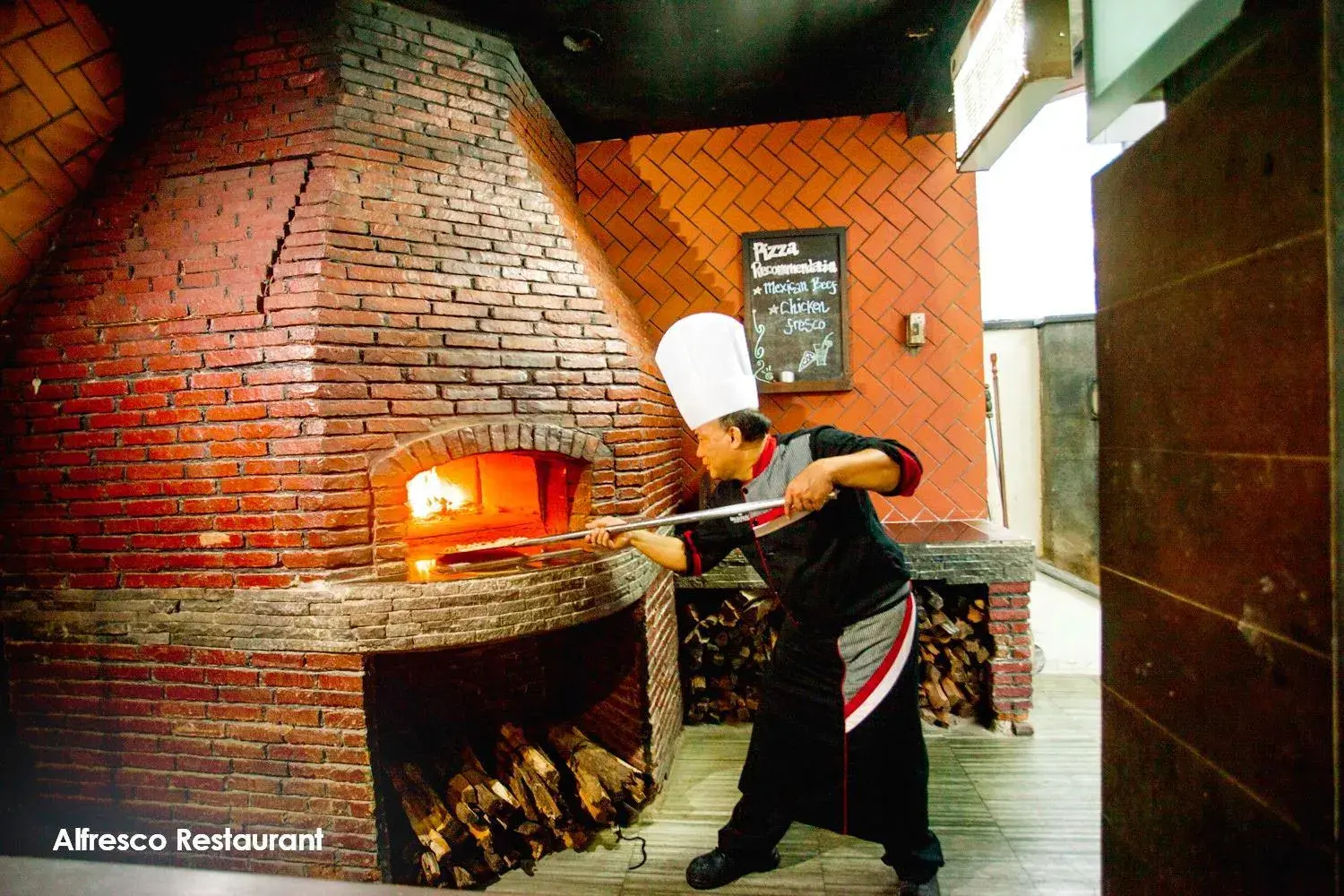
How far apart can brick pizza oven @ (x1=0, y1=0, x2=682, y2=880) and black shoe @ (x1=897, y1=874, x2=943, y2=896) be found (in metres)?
1.78

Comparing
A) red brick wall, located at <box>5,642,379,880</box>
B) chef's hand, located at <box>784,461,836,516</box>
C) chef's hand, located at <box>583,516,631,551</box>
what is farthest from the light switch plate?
red brick wall, located at <box>5,642,379,880</box>

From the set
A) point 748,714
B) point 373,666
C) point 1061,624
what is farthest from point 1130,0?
point 1061,624

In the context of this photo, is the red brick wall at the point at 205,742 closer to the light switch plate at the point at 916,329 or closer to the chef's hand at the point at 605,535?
the chef's hand at the point at 605,535

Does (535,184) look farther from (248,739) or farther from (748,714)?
(748,714)

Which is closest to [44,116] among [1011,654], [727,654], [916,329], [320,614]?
[320,614]

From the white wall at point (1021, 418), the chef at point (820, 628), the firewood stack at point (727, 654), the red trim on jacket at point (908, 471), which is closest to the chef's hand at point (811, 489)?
the chef at point (820, 628)

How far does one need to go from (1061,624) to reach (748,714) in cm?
352

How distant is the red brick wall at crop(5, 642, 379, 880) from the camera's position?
2.54 metres

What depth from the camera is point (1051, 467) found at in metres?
6.84

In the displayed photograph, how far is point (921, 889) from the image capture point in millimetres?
2410

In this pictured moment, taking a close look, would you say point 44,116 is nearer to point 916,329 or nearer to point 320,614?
point 320,614

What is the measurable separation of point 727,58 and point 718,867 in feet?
15.2

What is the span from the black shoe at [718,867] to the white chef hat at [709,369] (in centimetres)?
206

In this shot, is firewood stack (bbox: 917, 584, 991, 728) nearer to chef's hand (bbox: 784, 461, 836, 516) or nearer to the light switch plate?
the light switch plate
